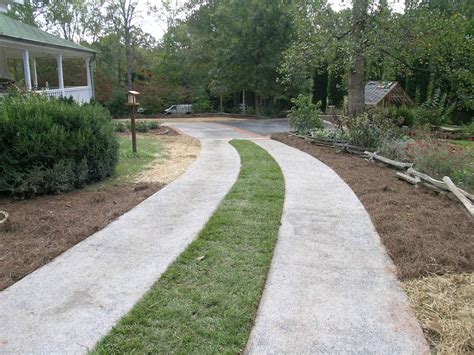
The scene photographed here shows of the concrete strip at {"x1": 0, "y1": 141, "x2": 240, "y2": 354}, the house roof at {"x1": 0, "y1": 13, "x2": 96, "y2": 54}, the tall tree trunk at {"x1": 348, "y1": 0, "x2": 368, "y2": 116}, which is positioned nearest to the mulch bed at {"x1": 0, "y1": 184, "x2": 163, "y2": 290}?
the concrete strip at {"x1": 0, "y1": 141, "x2": 240, "y2": 354}

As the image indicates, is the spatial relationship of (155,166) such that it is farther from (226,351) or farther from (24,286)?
(226,351)

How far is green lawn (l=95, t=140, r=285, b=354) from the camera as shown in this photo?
2482 mm

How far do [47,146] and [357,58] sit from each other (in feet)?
28.5

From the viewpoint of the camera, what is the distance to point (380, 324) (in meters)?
2.68

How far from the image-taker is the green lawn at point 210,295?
2.48 metres

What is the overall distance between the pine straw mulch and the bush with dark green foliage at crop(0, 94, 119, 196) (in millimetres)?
4406

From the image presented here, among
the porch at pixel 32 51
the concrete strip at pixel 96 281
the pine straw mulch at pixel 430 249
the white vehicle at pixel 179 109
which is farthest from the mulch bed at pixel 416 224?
the white vehicle at pixel 179 109

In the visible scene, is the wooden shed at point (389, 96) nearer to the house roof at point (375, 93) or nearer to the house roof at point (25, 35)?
the house roof at point (375, 93)

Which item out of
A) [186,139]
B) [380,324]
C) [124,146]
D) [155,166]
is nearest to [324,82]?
[186,139]

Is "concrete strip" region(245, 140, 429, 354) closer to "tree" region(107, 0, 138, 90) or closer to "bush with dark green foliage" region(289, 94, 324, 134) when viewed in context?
"bush with dark green foliage" region(289, 94, 324, 134)

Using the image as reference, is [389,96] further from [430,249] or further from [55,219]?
[55,219]

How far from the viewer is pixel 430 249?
150 inches

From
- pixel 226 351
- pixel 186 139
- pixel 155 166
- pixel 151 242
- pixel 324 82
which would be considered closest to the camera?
pixel 226 351

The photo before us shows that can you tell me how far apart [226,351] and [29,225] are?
10.8 ft
